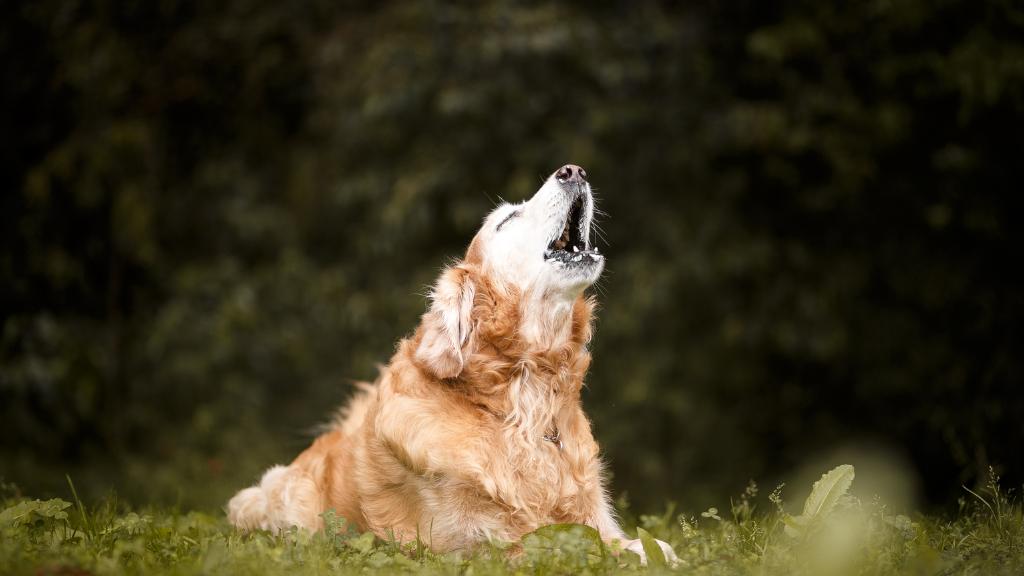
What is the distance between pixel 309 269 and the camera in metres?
8.05

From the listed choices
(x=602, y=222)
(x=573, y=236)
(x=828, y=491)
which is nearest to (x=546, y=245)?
(x=573, y=236)

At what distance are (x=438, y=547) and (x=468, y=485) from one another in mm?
237

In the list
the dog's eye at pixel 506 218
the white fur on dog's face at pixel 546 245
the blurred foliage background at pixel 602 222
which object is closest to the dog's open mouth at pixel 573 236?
the white fur on dog's face at pixel 546 245

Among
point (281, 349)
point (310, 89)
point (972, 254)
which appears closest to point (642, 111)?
point (972, 254)

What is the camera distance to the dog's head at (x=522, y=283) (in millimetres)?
3537

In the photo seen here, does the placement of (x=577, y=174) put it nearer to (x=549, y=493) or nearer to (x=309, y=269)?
(x=549, y=493)

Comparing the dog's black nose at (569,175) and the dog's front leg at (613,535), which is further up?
the dog's black nose at (569,175)

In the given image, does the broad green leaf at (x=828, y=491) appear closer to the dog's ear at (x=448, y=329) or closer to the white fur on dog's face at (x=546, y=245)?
the white fur on dog's face at (x=546, y=245)

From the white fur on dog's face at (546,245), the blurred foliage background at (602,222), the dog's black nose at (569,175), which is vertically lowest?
the white fur on dog's face at (546,245)

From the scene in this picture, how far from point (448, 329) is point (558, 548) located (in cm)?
99

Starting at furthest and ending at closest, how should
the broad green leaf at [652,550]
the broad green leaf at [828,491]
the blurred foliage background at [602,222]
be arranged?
the blurred foliage background at [602,222] → the broad green leaf at [828,491] → the broad green leaf at [652,550]

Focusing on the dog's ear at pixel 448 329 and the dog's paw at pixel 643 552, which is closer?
the dog's paw at pixel 643 552

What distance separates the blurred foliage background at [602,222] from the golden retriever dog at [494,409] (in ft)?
9.19

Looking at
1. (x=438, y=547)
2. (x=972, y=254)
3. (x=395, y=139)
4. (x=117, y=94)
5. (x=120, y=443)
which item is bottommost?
(x=438, y=547)
